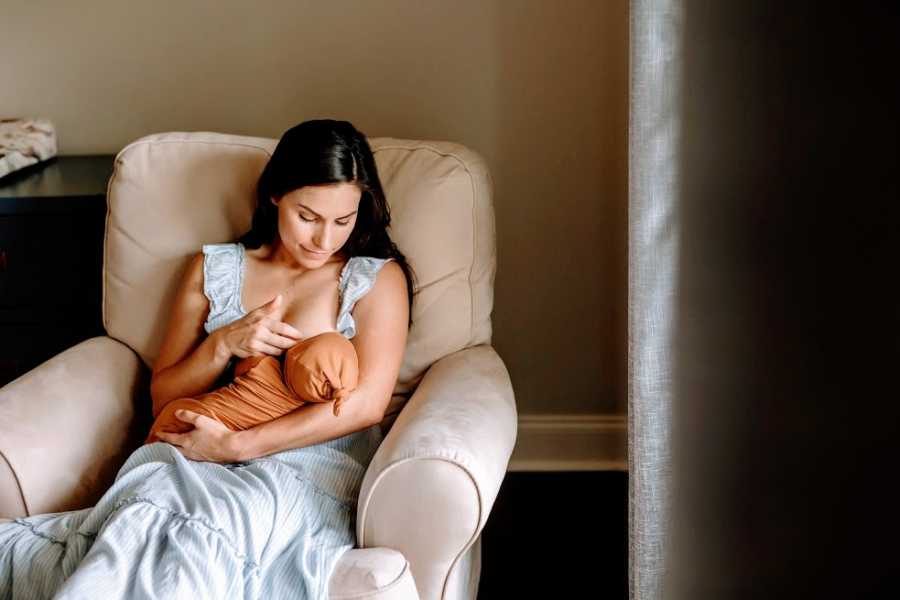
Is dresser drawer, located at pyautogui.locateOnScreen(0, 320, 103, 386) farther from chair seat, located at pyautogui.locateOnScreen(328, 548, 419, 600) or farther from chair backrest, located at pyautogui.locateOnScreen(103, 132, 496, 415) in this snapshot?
chair seat, located at pyautogui.locateOnScreen(328, 548, 419, 600)

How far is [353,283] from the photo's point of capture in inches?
70.0

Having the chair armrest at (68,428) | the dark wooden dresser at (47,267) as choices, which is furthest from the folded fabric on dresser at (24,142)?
the chair armrest at (68,428)

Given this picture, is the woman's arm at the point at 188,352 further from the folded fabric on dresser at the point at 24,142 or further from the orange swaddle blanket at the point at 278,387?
the folded fabric on dresser at the point at 24,142

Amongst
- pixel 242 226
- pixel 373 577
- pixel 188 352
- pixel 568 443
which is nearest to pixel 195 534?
pixel 373 577

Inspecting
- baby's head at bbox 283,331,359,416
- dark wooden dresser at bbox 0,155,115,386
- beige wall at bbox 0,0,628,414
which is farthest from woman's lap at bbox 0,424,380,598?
beige wall at bbox 0,0,628,414

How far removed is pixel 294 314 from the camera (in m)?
1.77

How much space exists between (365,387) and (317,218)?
0.30m

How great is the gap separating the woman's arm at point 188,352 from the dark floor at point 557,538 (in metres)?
0.78

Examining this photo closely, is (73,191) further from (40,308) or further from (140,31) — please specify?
(140,31)

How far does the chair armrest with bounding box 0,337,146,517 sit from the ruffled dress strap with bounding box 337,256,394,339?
0.45m

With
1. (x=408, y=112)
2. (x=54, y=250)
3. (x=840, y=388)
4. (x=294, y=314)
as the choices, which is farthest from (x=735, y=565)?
(x=54, y=250)

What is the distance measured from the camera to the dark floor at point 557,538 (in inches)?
83.5

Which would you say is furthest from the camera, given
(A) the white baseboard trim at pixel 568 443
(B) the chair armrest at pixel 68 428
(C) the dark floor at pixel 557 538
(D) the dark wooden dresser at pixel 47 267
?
(A) the white baseboard trim at pixel 568 443

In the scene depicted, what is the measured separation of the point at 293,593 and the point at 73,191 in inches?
41.4
